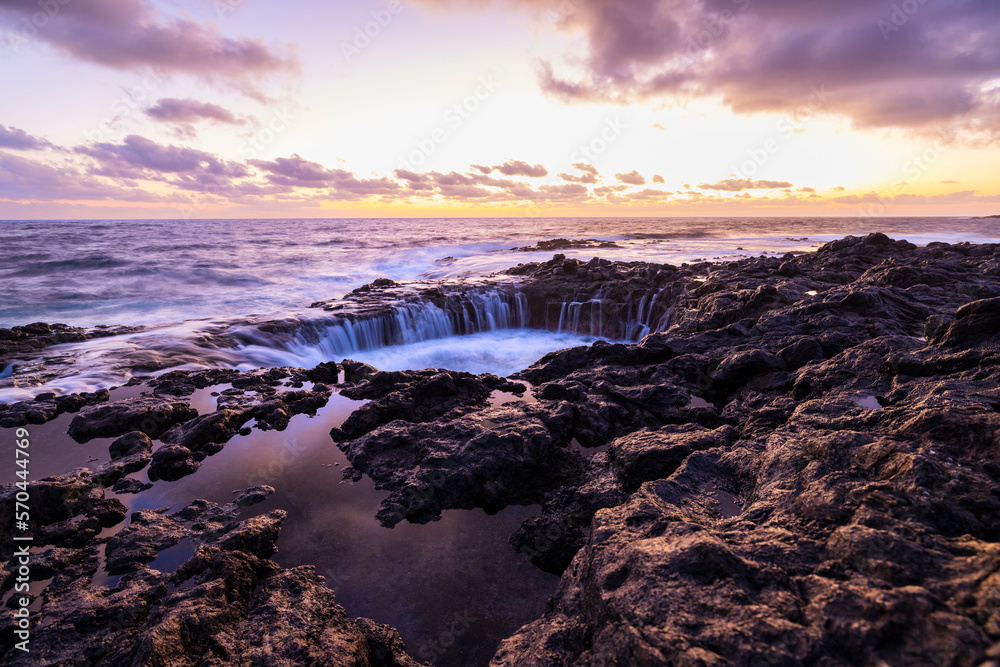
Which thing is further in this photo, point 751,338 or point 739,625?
point 751,338

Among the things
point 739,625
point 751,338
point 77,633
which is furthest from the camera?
point 751,338

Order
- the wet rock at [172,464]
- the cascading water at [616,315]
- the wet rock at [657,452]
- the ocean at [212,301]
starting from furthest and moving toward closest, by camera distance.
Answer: the cascading water at [616,315], the ocean at [212,301], the wet rock at [172,464], the wet rock at [657,452]

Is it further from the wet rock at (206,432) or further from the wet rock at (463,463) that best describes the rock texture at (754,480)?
the wet rock at (206,432)

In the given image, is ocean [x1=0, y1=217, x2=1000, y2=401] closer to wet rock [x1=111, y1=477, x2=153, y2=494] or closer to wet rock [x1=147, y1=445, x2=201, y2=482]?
wet rock [x1=147, y1=445, x2=201, y2=482]

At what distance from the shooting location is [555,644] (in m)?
2.97

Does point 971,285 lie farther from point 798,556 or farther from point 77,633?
point 77,633

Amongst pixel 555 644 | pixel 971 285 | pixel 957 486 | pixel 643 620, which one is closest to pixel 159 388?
pixel 555 644

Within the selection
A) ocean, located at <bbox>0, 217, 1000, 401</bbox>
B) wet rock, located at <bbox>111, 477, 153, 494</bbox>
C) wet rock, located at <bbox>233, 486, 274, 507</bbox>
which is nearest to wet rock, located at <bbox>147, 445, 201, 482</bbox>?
wet rock, located at <bbox>111, 477, 153, 494</bbox>

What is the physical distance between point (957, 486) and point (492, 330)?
52.9 feet

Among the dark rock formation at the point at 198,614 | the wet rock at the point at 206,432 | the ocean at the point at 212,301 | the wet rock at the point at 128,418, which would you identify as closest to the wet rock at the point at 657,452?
the dark rock formation at the point at 198,614

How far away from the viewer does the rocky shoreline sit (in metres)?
2.36

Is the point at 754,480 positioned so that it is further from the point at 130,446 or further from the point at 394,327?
the point at 394,327

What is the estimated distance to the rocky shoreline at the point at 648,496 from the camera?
236cm

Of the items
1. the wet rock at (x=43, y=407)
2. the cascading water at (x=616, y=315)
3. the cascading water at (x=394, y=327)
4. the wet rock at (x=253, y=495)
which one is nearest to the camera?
the wet rock at (x=253, y=495)
